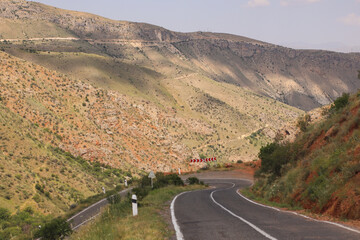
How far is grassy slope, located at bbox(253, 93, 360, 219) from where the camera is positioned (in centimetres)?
1308

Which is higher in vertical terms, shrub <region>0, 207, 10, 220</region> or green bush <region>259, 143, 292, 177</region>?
green bush <region>259, 143, 292, 177</region>

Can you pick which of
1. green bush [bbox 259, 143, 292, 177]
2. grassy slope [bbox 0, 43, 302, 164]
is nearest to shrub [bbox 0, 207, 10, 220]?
green bush [bbox 259, 143, 292, 177]

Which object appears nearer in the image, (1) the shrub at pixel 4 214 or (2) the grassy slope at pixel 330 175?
(2) the grassy slope at pixel 330 175

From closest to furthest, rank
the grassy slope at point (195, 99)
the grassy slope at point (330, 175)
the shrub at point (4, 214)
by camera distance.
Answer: the grassy slope at point (330, 175)
the shrub at point (4, 214)
the grassy slope at point (195, 99)

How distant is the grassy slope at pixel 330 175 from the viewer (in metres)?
13.1

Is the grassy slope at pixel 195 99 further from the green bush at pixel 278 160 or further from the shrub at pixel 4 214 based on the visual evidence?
the green bush at pixel 278 160

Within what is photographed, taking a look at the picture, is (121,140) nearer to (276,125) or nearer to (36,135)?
(36,135)

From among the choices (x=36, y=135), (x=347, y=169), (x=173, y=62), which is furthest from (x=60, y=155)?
(x=173, y=62)

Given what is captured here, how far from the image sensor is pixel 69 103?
71.6 metres

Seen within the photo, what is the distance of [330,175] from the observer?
1617cm

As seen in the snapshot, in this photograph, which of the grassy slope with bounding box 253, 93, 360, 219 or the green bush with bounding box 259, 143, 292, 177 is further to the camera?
the green bush with bounding box 259, 143, 292, 177

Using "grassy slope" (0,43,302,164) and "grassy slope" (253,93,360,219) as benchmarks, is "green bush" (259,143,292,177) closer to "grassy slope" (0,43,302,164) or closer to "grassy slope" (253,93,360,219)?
"grassy slope" (253,93,360,219)

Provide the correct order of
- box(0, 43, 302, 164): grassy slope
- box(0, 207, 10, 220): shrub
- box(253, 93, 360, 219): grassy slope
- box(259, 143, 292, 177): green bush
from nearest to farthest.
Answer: box(253, 93, 360, 219): grassy slope, box(259, 143, 292, 177): green bush, box(0, 207, 10, 220): shrub, box(0, 43, 302, 164): grassy slope

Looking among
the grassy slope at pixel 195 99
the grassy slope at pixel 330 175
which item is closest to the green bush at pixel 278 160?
the grassy slope at pixel 330 175
